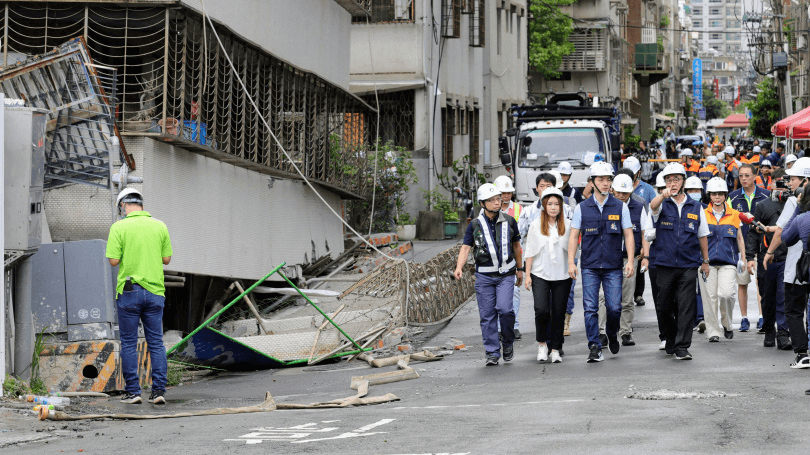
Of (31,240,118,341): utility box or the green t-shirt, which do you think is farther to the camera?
(31,240,118,341): utility box

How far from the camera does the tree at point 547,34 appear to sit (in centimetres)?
5138

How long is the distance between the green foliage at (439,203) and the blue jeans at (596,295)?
1743 centimetres

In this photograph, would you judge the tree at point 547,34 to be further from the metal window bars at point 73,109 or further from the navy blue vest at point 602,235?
the navy blue vest at point 602,235

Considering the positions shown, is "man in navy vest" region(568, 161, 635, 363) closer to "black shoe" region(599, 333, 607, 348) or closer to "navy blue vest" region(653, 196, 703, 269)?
"navy blue vest" region(653, 196, 703, 269)

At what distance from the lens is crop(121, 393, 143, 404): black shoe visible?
9953 millimetres

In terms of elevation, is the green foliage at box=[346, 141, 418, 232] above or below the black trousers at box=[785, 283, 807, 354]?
above

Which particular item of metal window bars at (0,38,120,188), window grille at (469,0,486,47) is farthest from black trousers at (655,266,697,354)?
window grille at (469,0,486,47)

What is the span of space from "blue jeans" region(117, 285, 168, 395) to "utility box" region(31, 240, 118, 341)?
39.1 inches

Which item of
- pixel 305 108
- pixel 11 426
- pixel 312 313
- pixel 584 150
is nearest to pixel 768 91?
pixel 584 150

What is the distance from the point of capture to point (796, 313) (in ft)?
37.0

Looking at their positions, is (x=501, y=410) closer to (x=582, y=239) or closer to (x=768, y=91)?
(x=582, y=239)

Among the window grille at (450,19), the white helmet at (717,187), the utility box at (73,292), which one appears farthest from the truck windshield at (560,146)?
the utility box at (73,292)

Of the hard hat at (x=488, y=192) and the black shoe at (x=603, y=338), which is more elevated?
the hard hat at (x=488, y=192)

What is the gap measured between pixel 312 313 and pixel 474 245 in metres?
4.47
